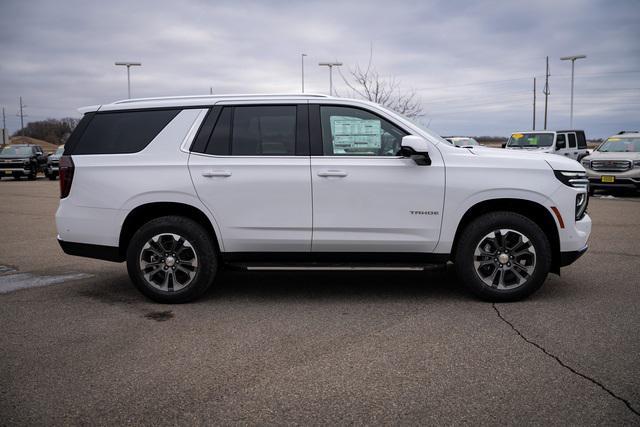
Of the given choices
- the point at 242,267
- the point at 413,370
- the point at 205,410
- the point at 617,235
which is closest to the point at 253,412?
the point at 205,410

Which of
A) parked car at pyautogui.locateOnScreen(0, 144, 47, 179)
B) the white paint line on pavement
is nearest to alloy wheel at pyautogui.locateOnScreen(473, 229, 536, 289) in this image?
the white paint line on pavement

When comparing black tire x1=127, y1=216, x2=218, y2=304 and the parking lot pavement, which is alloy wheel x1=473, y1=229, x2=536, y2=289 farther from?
black tire x1=127, y1=216, x2=218, y2=304

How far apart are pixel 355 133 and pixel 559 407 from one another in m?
3.01

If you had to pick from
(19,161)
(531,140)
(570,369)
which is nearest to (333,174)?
(570,369)

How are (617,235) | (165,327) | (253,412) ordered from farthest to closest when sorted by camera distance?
(617,235) → (165,327) → (253,412)

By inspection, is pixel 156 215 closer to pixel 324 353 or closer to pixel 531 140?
pixel 324 353

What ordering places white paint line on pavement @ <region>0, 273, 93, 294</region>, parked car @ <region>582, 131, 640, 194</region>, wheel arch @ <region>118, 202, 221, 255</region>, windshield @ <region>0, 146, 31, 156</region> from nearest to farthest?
1. wheel arch @ <region>118, 202, 221, 255</region>
2. white paint line on pavement @ <region>0, 273, 93, 294</region>
3. parked car @ <region>582, 131, 640, 194</region>
4. windshield @ <region>0, 146, 31, 156</region>

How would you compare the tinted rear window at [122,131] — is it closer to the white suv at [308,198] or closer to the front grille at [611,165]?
the white suv at [308,198]

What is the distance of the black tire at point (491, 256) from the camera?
5.11 m

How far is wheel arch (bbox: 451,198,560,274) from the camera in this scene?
5.20 metres

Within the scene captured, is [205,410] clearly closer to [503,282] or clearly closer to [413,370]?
[413,370]

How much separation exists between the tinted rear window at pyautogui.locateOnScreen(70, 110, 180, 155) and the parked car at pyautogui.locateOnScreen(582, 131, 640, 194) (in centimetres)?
1453

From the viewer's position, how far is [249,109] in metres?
5.38

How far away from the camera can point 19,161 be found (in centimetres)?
2803
